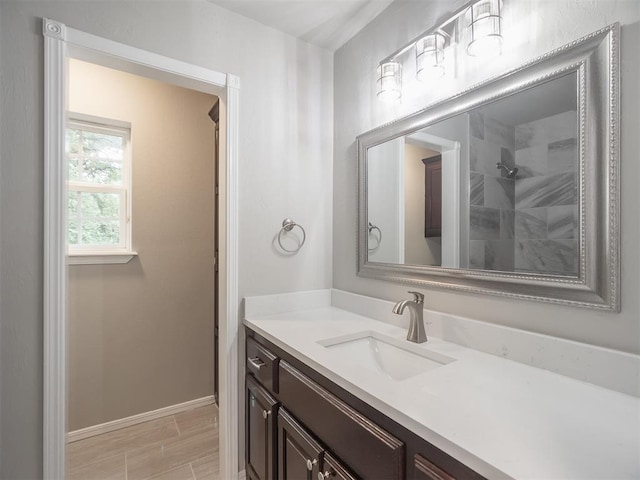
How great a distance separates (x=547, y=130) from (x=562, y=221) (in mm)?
303

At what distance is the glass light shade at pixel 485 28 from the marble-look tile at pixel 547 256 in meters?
0.72

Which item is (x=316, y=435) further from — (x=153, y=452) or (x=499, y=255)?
(x=153, y=452)

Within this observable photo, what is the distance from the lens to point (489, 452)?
589 millimetres

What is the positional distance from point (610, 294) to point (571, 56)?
72 cm

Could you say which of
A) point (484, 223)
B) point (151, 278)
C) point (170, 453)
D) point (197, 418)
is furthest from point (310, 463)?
point (151, 278)

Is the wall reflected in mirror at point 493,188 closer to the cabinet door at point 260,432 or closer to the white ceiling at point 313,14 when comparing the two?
the white ceiling at point 313,14

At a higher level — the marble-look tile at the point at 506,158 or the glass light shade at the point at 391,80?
the glass light shade at the point at 391,80

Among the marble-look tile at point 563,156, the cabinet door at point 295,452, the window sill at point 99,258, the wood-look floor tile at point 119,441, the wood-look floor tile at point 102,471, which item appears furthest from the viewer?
the window sill at point 99,258

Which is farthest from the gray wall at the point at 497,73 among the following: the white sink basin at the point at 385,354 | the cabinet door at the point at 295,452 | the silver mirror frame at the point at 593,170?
the cabinet door at the point at 295,452

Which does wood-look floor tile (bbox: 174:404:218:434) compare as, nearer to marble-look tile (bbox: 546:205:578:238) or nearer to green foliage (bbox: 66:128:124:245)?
green foliage (bbox: 66:128:124:245)

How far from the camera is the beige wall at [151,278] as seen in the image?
2096mm

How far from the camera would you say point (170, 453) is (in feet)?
6.38

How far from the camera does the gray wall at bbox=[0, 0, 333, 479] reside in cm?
122

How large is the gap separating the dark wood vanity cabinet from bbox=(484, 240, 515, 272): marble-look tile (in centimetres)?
70
